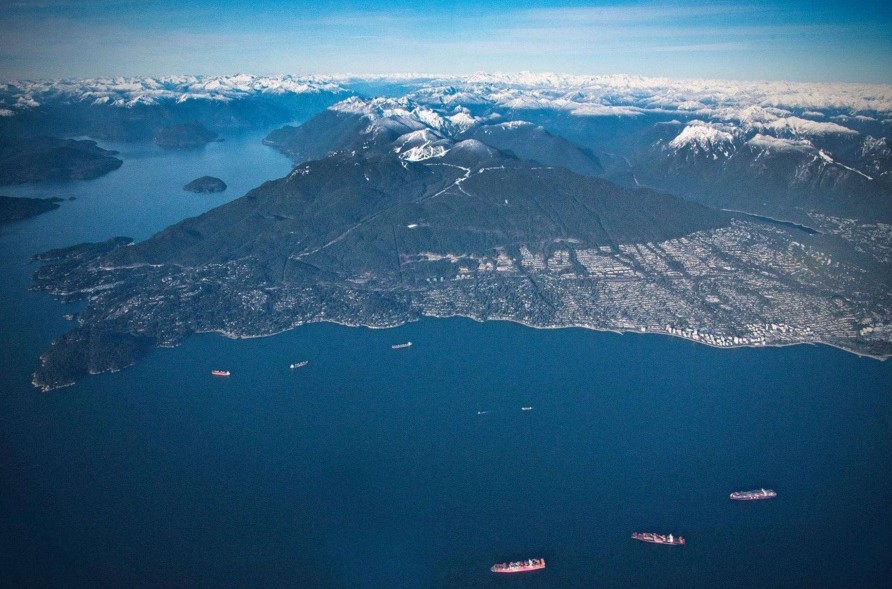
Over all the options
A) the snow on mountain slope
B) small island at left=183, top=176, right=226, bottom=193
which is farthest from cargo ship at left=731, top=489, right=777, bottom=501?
small island at left=183, top=176, right=226, bottom=193

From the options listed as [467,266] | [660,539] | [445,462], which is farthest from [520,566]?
[467,266]

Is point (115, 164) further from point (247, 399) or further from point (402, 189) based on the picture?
point (247, 399)

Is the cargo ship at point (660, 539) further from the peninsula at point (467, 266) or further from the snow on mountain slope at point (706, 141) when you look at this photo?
the snow on mountain slope at point (706, 141)

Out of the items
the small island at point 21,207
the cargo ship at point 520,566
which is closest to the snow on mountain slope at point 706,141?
the cargo ship at point 520,566

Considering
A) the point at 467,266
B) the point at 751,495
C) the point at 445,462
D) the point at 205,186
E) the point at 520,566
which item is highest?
the point at 205,186

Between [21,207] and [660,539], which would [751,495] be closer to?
[660,539]

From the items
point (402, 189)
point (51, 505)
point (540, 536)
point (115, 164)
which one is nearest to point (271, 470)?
point (51, 505)
